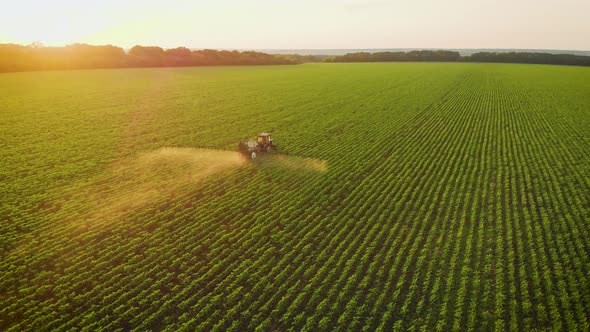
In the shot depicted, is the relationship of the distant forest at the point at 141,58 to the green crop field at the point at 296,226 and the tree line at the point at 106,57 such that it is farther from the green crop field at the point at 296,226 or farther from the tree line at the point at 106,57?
the green crop field at the point at 296,226

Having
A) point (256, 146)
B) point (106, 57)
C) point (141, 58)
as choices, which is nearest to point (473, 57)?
point (141, 58)

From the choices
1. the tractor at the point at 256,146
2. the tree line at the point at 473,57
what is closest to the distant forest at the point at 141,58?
the tree line at the point at 473,57

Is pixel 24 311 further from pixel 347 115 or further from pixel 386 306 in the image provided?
pixel 347 115

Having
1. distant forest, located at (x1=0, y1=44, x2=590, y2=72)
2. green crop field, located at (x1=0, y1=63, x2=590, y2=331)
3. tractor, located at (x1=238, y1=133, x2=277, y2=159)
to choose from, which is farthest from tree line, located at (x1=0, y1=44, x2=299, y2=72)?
tractor, located at (x1=238, y1=133, x2=277, y2=159)

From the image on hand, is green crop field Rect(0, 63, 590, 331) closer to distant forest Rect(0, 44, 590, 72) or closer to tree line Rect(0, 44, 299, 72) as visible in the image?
tree line Rect(0, 44, 299, 72)

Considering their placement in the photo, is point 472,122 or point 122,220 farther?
point 472,122

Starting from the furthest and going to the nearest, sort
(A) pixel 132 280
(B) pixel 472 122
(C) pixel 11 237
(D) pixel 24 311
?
1. (B) pixel 472 122
2. (C) pixel 11 237
3. (A) pixel 132 280
4. (D) pixel 24 311

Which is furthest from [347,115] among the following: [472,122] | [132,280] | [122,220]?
[132,280]
